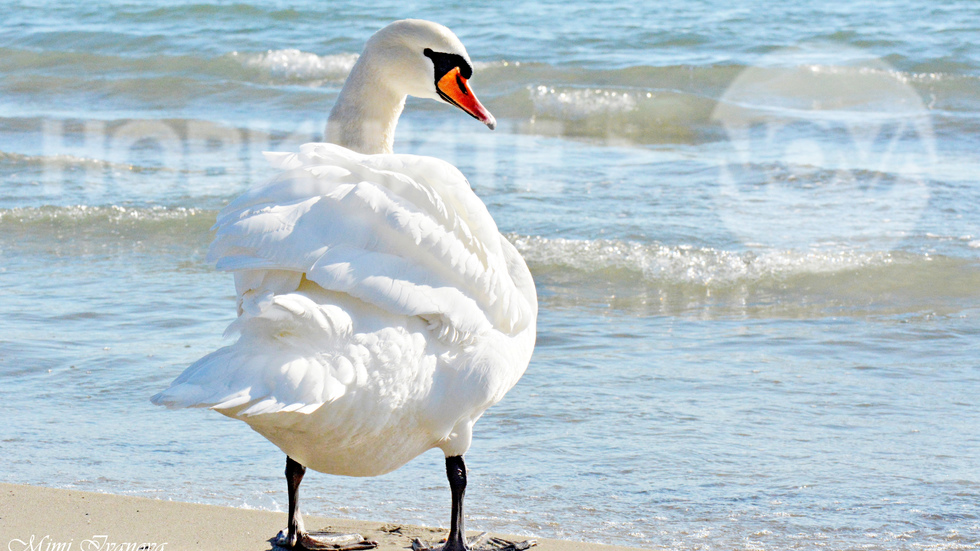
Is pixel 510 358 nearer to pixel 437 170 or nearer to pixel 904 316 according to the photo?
pixel 437 170

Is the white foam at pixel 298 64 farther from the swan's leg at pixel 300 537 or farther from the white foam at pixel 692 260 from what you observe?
the swan's leg at pixel 300 537

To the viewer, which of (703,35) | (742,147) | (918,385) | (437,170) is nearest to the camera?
(437,170)

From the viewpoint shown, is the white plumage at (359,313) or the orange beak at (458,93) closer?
the white plumage at (359,313)

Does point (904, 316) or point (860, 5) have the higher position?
point (860, 5)

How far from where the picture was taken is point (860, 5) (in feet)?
54.7

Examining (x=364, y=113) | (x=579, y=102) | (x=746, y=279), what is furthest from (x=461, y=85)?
(x=579, y=102)

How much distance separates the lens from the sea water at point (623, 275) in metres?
3.57

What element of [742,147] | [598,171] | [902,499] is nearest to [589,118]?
[742,147]

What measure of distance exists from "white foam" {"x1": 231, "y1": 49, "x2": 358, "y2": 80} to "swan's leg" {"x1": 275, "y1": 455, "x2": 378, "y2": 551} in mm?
11420

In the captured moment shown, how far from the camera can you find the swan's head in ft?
11.5

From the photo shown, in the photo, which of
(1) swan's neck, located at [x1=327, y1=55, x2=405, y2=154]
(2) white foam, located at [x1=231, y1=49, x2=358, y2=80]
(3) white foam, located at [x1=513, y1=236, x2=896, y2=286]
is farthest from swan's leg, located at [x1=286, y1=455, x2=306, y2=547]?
(2) white foam, located at [x1=231, y1=49, x2=358, y2=80]

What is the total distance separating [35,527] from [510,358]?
56.5 inches

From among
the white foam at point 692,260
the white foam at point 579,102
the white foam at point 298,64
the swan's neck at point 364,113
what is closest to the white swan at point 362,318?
the swan's neck at point 364,113

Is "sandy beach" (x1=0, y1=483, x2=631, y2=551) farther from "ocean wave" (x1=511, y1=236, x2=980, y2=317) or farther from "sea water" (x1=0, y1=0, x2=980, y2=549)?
"ocean wave" (x1=511, y1=236, x2=980, y2=317)
